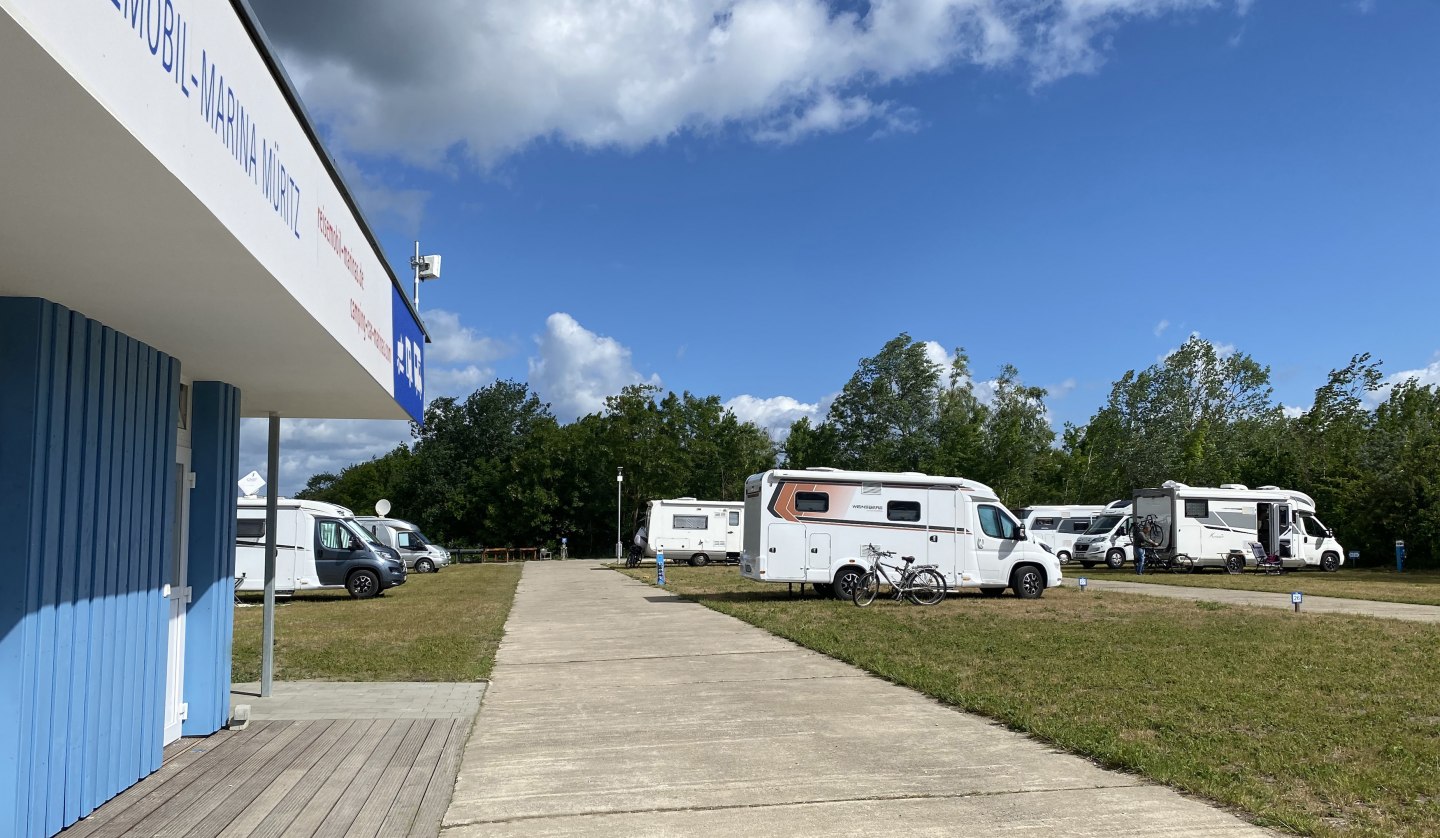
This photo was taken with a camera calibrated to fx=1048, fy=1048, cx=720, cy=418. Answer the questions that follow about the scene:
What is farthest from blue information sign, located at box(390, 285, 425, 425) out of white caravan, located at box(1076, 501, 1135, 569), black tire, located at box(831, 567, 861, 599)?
white caravan, located at box(1076, 501, 1135, 569)

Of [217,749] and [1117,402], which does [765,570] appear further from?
[1117,402]

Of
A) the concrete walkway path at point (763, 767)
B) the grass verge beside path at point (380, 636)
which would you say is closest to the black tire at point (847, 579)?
the grass verge beside path at point (380, 636)

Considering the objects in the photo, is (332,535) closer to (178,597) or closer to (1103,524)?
(178,597)

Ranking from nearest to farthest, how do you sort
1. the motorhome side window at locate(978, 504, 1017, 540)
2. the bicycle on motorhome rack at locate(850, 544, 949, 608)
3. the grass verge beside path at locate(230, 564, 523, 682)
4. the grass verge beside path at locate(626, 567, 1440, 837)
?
1. the grass verge beside path at locate(626, 567, 1440, 837)
2. the grass verge beside path at locate(230, 564, 523, 682)
3. the bicycle on motorhome rack at locate(850, 544, 949, 608)
4. the motorhome side window at locate(978, 504, 1017, 540)

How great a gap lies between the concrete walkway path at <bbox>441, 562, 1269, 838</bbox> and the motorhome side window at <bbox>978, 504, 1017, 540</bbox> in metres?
9.77

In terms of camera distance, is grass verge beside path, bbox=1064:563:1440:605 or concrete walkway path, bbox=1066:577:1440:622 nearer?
concrete walkway path, bbox=1066:577:1440:622

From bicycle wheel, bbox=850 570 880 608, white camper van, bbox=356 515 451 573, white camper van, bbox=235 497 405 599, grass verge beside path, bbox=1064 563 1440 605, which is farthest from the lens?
white camper van, bbox=356 515 451 573

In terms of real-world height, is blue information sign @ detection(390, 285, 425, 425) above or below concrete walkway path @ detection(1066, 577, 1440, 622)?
above

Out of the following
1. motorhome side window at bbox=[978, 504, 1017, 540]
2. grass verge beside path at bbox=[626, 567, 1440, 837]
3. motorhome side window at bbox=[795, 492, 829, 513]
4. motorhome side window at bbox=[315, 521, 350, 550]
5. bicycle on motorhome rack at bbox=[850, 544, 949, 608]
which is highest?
motorhome side window at bbox=[795, 492, 829, 513]

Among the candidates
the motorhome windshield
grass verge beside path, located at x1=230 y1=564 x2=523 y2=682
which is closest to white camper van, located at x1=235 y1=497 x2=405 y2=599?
grass verge beside path, located at x1=230 y1=564 x2=523 y2=682

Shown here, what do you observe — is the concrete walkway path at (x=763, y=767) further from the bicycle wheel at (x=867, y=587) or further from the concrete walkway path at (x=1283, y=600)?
the concrete walkway path at (x=1283, y=600)

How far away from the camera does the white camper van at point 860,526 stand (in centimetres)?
1944

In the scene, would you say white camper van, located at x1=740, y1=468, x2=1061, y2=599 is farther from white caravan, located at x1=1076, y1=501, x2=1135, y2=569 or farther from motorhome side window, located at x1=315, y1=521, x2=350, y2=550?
white caravan, located at x1=1076, y1=501, x2=1135, y2=569

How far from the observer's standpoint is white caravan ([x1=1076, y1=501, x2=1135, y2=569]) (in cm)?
3531
